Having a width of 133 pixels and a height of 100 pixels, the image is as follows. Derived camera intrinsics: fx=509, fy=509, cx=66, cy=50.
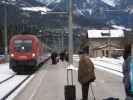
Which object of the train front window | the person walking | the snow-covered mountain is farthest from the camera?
the train front window

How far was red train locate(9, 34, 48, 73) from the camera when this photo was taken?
122ft

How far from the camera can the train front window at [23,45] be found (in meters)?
38.3

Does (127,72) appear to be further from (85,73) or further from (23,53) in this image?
(23,53)

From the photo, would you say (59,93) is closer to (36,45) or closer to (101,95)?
(101,95)

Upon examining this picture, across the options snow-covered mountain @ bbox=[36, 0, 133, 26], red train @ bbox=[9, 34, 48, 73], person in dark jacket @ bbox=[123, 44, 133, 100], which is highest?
snow-covered mountain @ bbox=[36, 0, 133, 26]

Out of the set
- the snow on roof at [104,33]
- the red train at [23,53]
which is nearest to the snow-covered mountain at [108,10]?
the red train at [23,53]

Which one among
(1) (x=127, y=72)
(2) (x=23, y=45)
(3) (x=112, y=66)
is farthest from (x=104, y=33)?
(1) (x=127, y=72)

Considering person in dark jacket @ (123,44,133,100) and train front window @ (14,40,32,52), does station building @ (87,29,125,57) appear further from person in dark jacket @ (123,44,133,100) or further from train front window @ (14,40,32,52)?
person in dark jacket @ (123,44,133,100)

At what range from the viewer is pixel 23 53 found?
37.9 metres

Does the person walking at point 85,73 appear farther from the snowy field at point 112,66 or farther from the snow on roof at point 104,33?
the snow on roof at point 104,33

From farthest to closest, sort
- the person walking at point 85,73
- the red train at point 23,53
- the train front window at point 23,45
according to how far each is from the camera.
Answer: the train front window at point 23,45 → the red train at point 23,53 → the person walking at point 85,73

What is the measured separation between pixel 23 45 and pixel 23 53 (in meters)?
0.80

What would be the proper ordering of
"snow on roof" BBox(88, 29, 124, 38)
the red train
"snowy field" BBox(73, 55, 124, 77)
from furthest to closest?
"snow on roof" BBox(88, 29, 124, 38)
"snowy field" BBox(73, 55, 124, 77)
the red train

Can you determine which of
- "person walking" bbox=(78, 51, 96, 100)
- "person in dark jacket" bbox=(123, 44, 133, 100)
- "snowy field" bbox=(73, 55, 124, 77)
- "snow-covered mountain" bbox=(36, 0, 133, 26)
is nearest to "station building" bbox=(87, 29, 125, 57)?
"snow-covered mountain" bbox=(36, 0, 133, 26)
